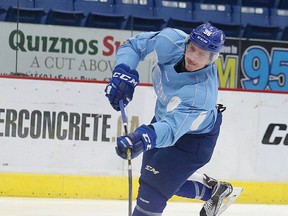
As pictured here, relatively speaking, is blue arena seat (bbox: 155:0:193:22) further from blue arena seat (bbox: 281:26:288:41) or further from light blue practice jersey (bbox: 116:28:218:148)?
light blue practice jersey (bbox: 116:28:218:148)

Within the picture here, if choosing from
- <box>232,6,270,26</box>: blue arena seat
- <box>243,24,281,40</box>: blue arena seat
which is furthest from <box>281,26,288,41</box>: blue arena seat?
<box>232,6,270,26</box>: blue arena seat

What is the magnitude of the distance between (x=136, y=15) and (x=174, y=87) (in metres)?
4.27

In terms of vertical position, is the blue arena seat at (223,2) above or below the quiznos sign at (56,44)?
above

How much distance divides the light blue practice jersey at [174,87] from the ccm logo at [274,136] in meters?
2.74

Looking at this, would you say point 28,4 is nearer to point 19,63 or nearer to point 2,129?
point 19,63

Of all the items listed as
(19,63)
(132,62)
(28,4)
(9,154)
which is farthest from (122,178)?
Result: (132,62)

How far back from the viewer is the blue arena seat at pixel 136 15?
8.09 metres

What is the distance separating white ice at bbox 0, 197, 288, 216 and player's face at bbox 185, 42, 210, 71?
2.11 m

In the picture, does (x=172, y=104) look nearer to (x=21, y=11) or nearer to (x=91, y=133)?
(x=91, y=133)

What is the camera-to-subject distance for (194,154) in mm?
4215

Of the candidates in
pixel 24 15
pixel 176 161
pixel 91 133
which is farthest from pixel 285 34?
pixel 176 161

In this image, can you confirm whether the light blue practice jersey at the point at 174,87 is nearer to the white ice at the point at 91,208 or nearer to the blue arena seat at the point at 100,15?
the white ice at the point at 91,208

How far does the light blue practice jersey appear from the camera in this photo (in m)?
3.67

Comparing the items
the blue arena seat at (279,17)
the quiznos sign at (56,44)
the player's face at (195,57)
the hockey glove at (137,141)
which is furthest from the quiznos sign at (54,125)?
the hockey glove at (137,141)
